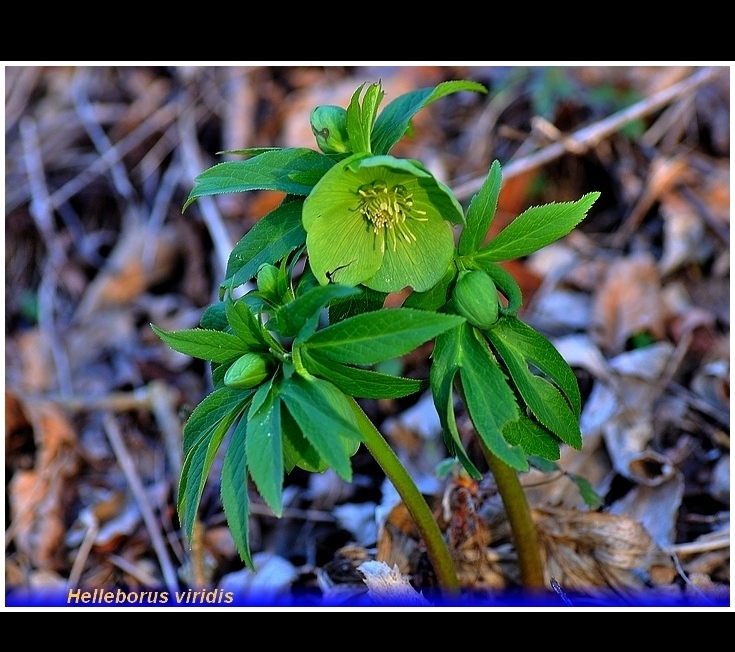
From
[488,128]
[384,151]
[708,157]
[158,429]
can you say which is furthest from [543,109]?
[384,151]

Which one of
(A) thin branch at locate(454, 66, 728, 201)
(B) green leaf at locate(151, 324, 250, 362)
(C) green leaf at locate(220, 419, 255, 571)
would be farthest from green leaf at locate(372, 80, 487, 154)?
(A) thin branch at locate(454, 66, 728, 201)

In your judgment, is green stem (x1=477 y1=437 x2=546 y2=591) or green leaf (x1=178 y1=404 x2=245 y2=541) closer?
green leaf (x1=178 y1=404 x2=245 y2=541)

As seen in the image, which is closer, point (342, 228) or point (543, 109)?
point (342, 228)

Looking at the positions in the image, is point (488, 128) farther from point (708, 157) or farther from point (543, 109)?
point (708, 157)

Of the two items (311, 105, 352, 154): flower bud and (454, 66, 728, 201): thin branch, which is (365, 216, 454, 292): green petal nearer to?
(311, 105, 352, 154): flower bud

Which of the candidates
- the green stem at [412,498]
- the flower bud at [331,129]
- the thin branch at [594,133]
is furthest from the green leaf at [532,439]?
the thin branch at [594,133]
